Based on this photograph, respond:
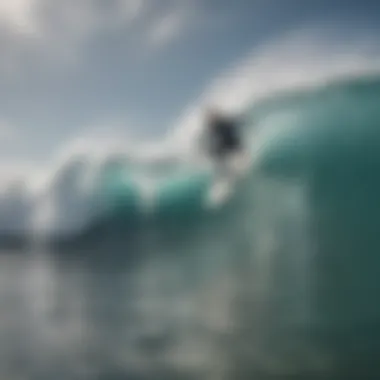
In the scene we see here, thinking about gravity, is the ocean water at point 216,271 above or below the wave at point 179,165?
below

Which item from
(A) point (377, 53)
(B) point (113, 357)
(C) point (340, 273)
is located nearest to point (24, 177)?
(B) point (113, 357)

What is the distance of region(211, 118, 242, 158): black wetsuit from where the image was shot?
1682 mm

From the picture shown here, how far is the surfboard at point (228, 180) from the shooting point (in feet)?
5.49

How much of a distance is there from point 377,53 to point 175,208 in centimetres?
67

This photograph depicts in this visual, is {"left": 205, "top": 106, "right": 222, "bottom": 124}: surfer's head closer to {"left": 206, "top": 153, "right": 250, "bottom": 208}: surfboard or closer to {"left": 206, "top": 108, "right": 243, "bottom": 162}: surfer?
{"left": 206, "top": 108, "right": 243, "bottom": 162}: surfer

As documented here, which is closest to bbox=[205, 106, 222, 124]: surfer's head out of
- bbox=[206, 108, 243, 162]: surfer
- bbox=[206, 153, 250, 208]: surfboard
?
bbox=[206, 108, 243, 162]: surfer

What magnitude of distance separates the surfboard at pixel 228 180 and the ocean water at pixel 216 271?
2 centimetres

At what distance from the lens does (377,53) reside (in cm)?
170

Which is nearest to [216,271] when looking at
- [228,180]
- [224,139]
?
[228,180]

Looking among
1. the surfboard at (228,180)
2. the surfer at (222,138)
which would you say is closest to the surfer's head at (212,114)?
the surfer at (222,138)

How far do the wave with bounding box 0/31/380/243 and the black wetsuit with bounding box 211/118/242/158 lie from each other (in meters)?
0.03

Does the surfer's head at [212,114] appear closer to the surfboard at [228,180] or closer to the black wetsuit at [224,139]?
the black wetsuit at [224,139]

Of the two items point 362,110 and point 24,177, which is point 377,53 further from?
point 24,177

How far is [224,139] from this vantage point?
1.68 m
